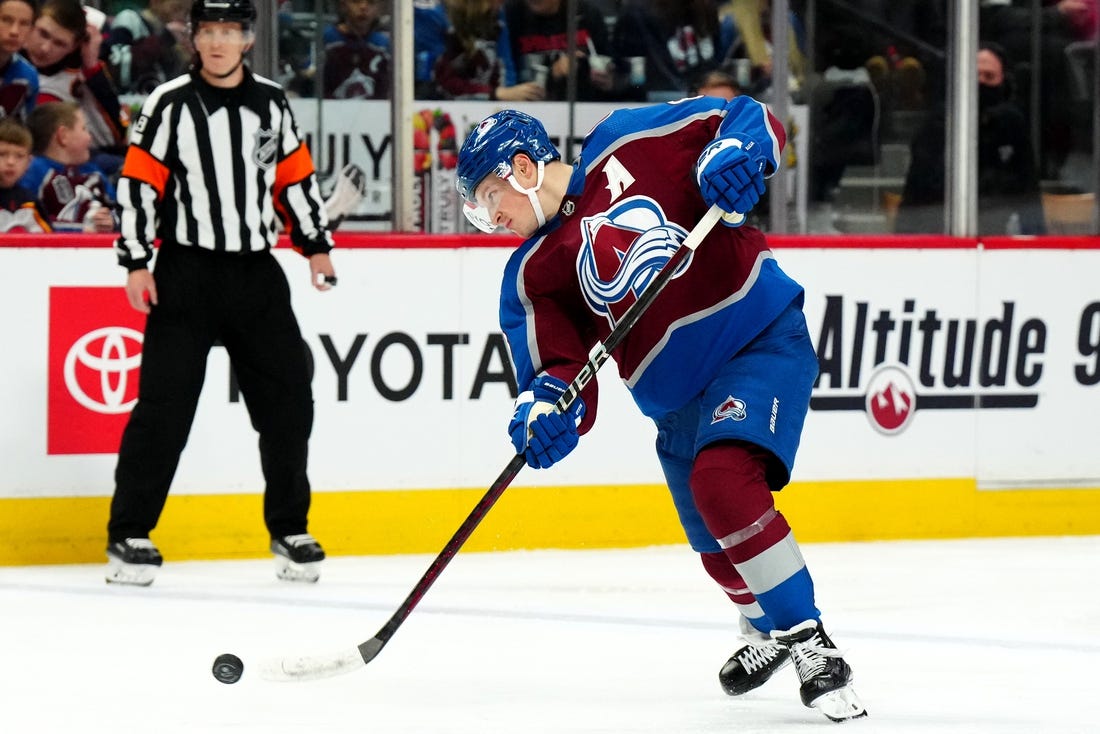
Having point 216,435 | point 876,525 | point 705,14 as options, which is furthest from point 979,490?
point 216,435

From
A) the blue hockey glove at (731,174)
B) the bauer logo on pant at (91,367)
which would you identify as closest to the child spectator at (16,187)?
the bauer logo on pant at (91,367)

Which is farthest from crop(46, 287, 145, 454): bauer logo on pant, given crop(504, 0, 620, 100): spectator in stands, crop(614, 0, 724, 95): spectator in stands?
crop(614, 0, 724, 95): spectator in stands

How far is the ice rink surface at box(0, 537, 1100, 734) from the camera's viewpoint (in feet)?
9.69

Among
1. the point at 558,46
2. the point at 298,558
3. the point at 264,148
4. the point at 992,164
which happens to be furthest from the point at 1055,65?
the point at 298,558

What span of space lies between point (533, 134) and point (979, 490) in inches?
100

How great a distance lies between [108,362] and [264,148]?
66cm

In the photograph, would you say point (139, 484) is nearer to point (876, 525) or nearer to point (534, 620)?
point (534, 620)

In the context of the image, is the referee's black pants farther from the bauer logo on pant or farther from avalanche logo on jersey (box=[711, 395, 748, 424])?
avalanche logo on jersey (box=[711, 395, 748, 424])

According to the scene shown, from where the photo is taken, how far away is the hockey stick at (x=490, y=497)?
2.86 metres

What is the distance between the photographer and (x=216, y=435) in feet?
15.1

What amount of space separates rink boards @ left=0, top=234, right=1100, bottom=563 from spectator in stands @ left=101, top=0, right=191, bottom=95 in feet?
1.65

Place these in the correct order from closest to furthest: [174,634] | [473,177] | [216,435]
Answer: [473,177] < [174,634] < [216,435]

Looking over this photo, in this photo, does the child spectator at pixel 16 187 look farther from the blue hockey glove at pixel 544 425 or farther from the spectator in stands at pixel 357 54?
the blue hockey glove at pixel 544 425

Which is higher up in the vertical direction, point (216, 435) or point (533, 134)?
point (533, 134)
